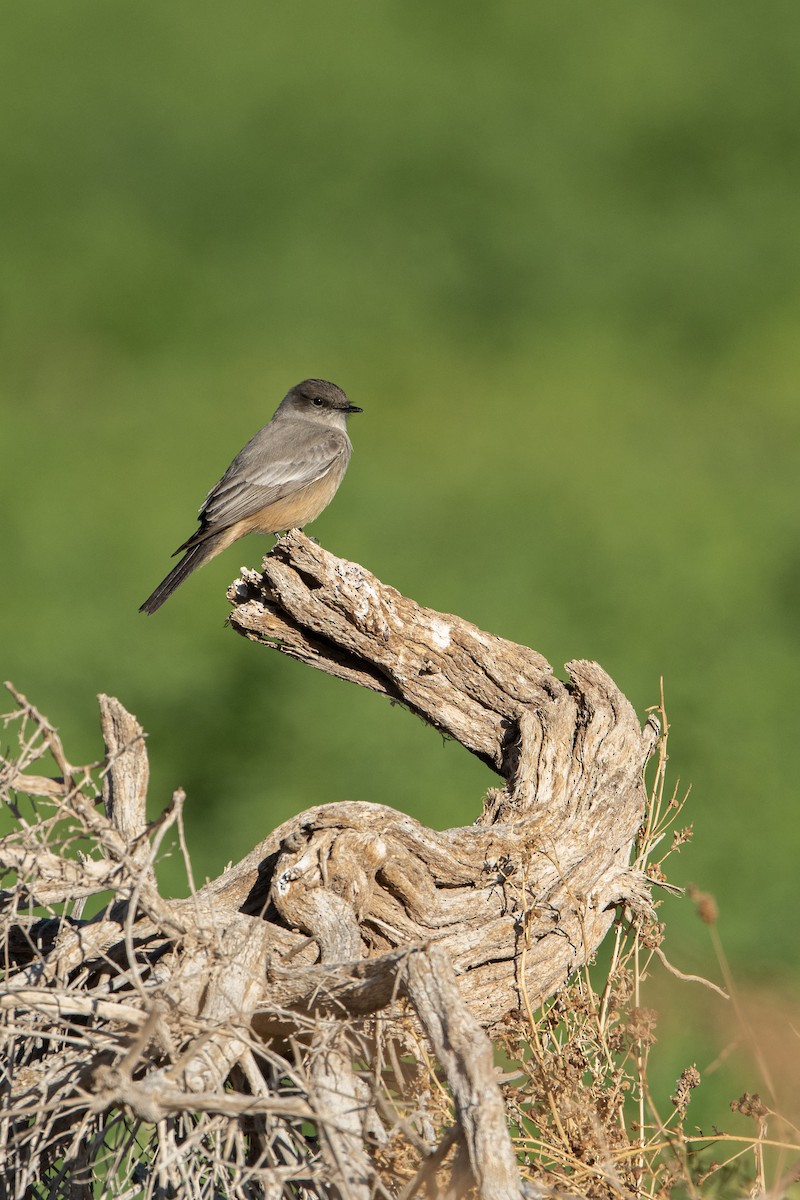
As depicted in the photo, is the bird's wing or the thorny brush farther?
the bird's wing

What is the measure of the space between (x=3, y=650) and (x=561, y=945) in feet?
30.5

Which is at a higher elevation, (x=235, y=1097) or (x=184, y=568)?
(x=184, y=568)

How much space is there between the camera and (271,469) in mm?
8977

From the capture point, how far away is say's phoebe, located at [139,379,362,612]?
8.62m

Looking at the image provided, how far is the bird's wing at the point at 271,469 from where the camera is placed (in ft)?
28.5

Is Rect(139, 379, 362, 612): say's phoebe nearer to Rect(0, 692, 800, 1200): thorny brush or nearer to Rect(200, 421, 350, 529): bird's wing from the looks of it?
Rect(200, 421, 350, 529): bird's wing

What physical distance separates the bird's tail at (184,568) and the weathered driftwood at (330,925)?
6.74 ft

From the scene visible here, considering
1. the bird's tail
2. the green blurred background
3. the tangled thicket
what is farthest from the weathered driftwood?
the green blurred background

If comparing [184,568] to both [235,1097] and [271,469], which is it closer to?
[271,469]

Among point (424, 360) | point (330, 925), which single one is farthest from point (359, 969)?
point (424, 360)

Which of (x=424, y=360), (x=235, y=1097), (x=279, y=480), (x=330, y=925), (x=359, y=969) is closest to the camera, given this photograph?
(x=235, y=1097)

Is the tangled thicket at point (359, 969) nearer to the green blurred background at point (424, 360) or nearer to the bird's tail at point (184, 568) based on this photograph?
the bird's tail at point (184, 568)

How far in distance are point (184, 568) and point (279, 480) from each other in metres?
0.85

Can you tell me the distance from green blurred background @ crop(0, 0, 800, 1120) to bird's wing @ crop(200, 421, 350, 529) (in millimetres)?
2645
